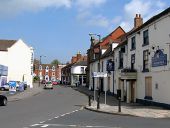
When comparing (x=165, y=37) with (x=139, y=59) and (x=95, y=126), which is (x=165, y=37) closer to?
(x=139, y=59)

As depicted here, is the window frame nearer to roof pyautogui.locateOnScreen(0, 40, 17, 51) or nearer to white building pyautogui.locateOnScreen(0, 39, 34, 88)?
white building pyautogui.locateOnScreen(0, 39, 34, 88)

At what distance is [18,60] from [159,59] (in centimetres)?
6292

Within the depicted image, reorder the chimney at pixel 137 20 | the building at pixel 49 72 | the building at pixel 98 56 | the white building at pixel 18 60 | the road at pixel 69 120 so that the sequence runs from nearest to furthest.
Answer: the road at pixel 69 120
the chimney at pixel 137 20
the building at pixel 98 56
the white building at pixel 18 60
the building at pixel 49 72

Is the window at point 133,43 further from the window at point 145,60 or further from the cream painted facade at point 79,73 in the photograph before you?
the cream painted facade at point 79,73

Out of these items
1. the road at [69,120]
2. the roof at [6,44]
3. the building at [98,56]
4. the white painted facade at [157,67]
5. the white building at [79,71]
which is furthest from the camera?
the white building at [79,71]

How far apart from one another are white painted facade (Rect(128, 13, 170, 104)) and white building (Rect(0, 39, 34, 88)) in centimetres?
5618

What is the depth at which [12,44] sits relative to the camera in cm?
9025

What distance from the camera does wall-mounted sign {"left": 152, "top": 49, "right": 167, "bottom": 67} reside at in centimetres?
2771

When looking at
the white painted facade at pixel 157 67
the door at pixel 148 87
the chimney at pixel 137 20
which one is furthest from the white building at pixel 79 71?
the door at pixel 148 87

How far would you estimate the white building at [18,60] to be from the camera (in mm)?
86812

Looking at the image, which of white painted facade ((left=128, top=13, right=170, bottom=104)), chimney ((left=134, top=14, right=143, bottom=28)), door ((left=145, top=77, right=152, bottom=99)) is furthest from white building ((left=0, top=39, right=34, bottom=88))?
door ((left=145, top=77, right=152, bottom=99))

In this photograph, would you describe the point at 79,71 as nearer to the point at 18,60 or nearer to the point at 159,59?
the point at 18,60

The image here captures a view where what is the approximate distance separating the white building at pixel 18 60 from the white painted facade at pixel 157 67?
56.2m

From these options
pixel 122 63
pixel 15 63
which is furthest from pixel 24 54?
pixel 122 63
